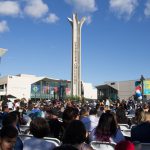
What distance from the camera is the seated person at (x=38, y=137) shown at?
640 centimetres

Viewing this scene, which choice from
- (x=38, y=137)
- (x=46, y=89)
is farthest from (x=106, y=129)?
(x=46, y=89)

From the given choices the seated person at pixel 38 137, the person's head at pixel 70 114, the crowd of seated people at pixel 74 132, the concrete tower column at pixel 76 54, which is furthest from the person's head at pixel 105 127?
the concrete tower column at pixel 76 54

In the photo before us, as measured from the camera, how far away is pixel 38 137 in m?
6.62

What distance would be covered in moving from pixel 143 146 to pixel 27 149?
2.10 metres

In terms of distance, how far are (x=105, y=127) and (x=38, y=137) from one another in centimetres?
168

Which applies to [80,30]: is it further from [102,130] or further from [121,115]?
[102,130]

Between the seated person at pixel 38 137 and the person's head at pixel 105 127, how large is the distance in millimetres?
1496

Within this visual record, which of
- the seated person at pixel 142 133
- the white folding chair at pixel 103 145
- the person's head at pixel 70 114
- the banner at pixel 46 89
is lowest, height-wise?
the white folding chair at pixel 103 145

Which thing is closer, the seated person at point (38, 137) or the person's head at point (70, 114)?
the seated person at point (38, 137)

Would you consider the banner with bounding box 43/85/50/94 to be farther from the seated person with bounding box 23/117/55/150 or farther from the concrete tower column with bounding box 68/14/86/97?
the seated person with bounding box 23/117/55/150

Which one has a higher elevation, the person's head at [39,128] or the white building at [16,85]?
the white building at [16,85]

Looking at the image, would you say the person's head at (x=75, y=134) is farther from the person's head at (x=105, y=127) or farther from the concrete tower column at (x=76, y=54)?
the concrete tower column at (x=76, y=54)

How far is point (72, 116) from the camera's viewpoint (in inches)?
342

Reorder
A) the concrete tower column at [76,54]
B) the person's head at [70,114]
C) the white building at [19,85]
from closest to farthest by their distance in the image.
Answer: the person's head at [70,114] < the concrete tower column at [76,54] < the white building at [19,85]
